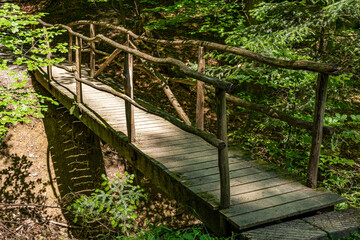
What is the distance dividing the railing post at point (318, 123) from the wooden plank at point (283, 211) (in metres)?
0.25

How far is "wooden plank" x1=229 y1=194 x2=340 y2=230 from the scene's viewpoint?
8.40 feet

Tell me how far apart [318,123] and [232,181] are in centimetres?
102

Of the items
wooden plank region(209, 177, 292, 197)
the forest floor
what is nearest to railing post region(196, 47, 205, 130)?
wooden plank region(209, 177, 292, 197)

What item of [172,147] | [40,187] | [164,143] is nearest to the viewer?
[172,147]

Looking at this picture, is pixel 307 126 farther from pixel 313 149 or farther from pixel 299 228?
pixel 299 228

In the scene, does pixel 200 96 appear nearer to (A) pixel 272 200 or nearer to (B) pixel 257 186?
(B) pixel 257 186

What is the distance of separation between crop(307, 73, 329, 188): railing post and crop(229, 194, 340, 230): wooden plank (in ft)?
0.81

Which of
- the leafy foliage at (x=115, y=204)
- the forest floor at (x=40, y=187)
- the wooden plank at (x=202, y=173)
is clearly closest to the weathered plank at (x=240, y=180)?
the wooden plank at (x=202, y=173)

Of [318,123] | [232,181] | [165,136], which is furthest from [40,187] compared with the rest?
[318,123]

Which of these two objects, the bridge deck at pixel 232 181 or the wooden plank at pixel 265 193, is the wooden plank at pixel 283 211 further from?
the wooden plank at pixel 265 193

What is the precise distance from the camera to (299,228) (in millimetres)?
2564

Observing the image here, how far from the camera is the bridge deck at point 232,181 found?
107 inches

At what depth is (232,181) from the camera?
10.9 feet

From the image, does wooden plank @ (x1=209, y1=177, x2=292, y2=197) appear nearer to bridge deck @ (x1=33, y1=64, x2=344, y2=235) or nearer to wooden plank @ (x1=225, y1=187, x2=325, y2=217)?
bridge deck @ (x1=33, y1=64, x2=344, y2=235)
